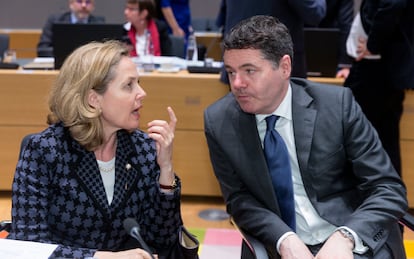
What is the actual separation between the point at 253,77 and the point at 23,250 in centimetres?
88

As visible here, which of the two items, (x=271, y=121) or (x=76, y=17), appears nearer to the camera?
(x=271, y=121)

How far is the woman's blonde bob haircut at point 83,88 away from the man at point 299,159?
392 millimetres

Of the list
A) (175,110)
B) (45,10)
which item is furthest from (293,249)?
(45,10)

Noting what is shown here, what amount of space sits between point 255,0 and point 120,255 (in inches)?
65.1

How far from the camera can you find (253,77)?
1.83m

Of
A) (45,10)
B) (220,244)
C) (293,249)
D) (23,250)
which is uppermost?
(45,10)

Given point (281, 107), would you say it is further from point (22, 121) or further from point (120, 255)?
point (22, 121)

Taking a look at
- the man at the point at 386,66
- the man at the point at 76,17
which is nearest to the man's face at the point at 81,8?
the man at the point at 76,17

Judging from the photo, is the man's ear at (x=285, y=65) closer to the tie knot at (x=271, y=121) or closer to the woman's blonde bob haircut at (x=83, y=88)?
the tie knot at (x=271, y=121)

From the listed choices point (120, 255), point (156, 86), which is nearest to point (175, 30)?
point (156, 86)

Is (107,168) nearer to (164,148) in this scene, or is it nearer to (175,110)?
A: (164,148)

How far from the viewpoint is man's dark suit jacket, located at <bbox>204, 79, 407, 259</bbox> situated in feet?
6.06

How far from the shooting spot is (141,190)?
1.86 metres

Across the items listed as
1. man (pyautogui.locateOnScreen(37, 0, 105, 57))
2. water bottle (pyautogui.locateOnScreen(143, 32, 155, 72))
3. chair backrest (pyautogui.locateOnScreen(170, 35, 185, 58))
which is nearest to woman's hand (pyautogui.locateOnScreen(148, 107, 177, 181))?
water bottle (pyautogui.locateOnScreen(143, 32, 155, 72))
